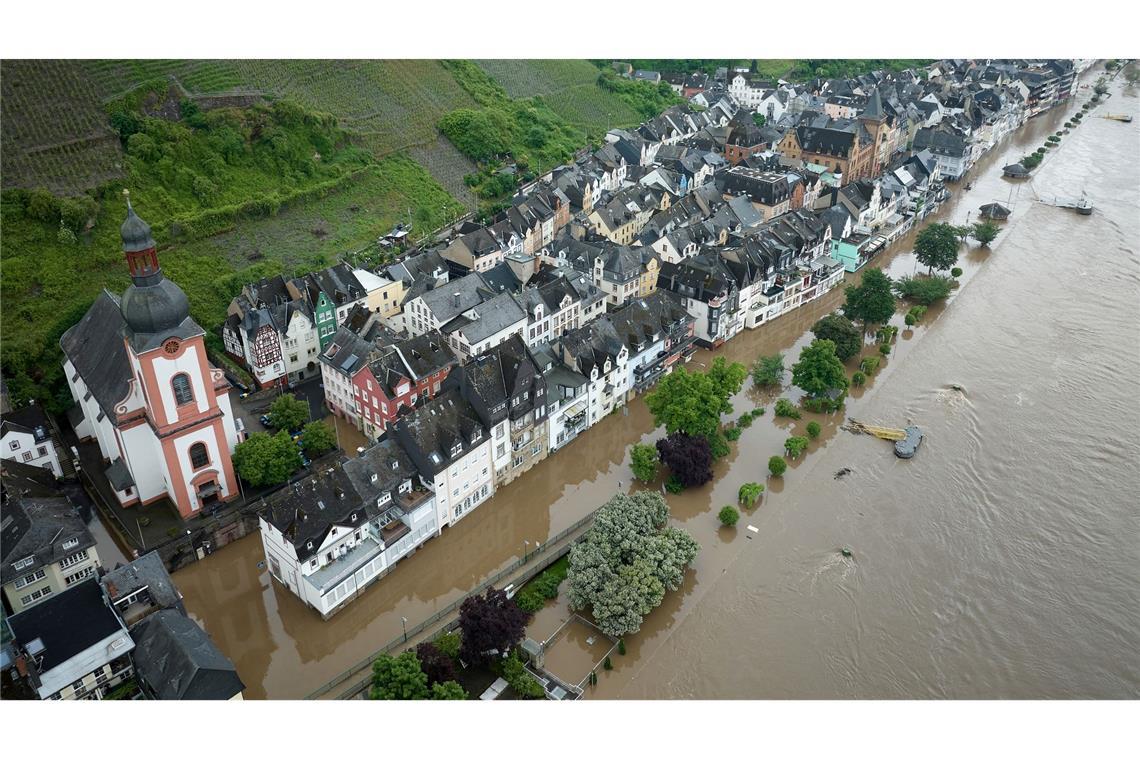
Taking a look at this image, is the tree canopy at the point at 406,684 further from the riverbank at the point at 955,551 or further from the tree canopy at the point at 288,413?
the tree canopy at the point at 288,413

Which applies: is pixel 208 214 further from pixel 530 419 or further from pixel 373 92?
pixel 530 419

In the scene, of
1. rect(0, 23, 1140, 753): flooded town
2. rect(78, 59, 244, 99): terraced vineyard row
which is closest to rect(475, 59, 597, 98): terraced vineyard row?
rect(0, 23, 1140, 753): flooded town

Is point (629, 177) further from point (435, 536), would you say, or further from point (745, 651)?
point (745, 651)

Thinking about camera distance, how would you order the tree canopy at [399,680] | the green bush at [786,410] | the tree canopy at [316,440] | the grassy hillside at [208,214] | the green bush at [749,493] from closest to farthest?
the tree canopy at [399,680] < the green bush at [749,493] < the tree canopy at [316,440] < the green bush at [786,410] < the grassy hillside at [208,214]

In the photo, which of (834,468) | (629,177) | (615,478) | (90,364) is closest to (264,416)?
(90,364)

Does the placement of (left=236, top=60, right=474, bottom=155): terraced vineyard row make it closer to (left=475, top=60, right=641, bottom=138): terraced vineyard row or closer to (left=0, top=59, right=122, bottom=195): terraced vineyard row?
(left=475, top=60, right=641, bottom=138): terraced vineyard row

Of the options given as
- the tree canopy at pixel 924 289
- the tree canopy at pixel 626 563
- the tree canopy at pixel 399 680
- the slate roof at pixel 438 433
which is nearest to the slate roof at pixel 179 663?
the tree canopy at pixel 399 680

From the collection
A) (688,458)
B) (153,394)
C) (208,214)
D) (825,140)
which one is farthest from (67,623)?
(825,140)
